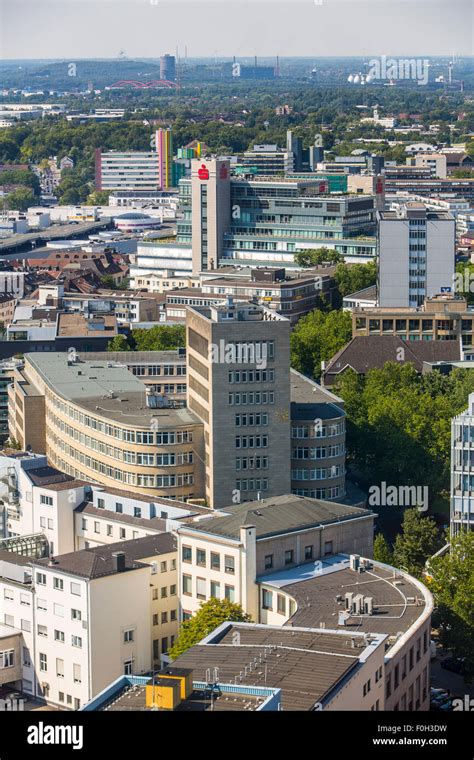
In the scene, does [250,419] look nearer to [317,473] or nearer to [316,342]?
[317,473]

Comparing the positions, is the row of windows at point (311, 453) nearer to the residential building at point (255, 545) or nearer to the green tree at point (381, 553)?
the green tree at point (381, 553)

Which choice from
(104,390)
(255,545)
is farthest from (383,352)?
(255,545)

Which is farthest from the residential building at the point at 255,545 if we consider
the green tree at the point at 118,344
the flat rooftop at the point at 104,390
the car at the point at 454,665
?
the green tree at the point at 118,344

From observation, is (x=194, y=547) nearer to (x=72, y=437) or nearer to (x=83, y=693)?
(x=83, y=693)

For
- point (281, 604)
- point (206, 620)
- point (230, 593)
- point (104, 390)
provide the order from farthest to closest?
point (104, 390) → point (230, 593) → point (281, 604) → point (206, 620)

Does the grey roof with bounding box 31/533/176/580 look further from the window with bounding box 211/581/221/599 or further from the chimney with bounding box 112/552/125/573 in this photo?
the window with bounding box 211/581/221/599
